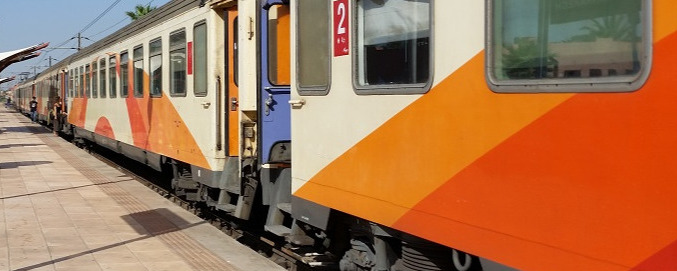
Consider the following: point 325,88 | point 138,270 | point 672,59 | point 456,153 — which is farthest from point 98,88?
point 672,59

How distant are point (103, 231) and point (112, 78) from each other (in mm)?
7629

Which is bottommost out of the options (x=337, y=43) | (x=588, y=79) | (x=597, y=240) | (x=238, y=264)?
(x=238, y=264)

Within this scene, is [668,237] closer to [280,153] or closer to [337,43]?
[337,43]

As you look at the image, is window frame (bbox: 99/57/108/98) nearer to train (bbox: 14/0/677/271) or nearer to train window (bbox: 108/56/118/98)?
train window (bbox: 108/56/118/98)

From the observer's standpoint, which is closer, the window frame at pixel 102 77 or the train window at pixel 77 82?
the window frame at pixel 102 77

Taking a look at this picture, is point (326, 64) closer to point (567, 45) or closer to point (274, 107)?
point (274, 107)

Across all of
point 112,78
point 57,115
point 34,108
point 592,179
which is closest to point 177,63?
point 112,78

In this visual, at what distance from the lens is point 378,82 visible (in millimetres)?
4496

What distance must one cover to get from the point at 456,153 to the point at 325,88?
169 centimetres

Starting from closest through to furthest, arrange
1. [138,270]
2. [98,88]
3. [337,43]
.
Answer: [337,43]
[138,270]
[98,88]

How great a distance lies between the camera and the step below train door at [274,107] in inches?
264

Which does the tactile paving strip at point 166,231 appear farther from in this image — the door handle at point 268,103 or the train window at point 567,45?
the train window at point 567,45

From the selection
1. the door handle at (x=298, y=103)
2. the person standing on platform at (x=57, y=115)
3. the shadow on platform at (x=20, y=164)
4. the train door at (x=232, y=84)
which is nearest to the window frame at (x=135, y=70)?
the train door at (x=232, y=84)

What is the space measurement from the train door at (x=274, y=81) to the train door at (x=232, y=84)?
132cm
